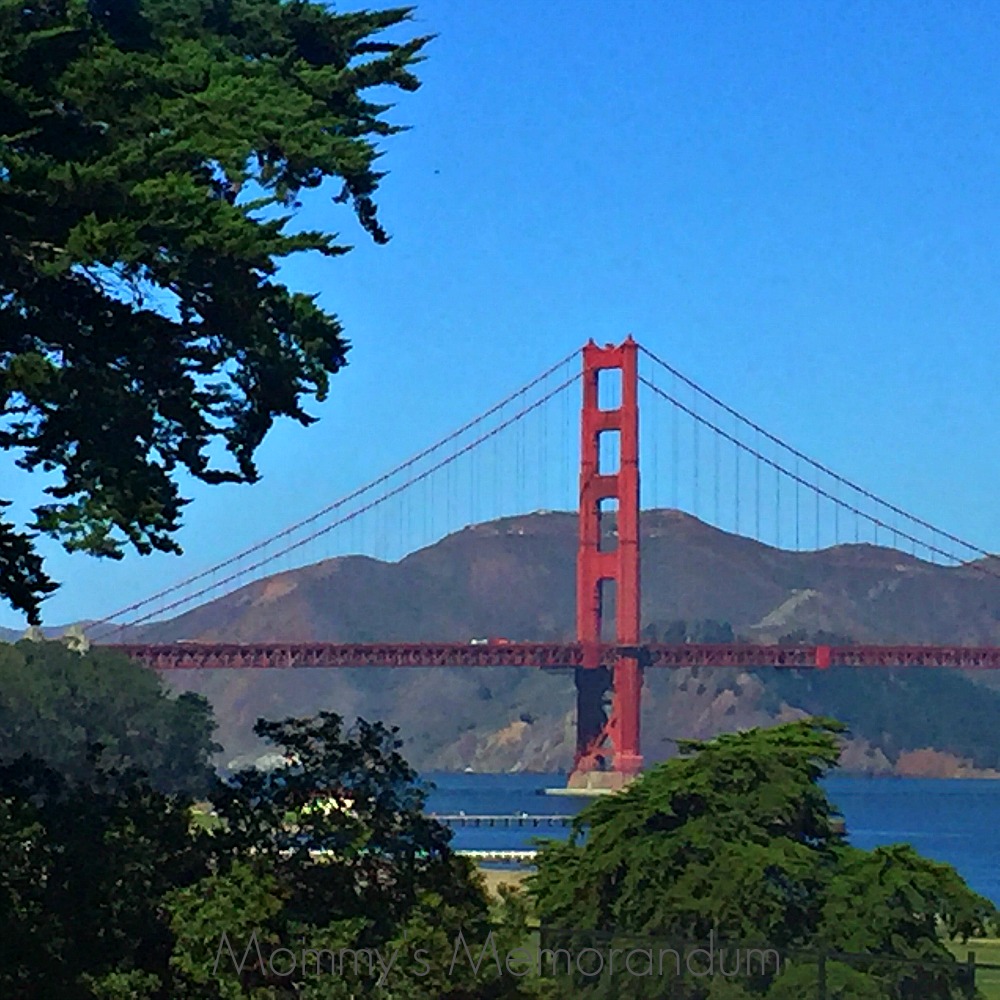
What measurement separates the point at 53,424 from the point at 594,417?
13959 centimetres

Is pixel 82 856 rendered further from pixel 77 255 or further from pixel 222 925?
pixel 77 255

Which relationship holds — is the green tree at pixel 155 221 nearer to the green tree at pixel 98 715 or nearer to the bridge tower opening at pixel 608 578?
the green tree at pixel 98 715

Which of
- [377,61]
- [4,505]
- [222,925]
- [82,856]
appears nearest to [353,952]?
[222,925]

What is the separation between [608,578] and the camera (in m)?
158

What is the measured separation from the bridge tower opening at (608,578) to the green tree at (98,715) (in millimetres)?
25849

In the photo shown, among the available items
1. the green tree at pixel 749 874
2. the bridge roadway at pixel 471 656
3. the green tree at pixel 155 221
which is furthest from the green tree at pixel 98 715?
the green tree at pixel 155 221

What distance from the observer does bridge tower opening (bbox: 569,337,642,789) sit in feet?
493

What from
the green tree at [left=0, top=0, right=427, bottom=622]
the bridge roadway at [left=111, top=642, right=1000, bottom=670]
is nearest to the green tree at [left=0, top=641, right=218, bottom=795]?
the bridge roadway at [left=111, top=642, right=1000, bottom=670]

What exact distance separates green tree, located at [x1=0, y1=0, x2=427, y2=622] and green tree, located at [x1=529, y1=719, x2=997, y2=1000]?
12.4 meters

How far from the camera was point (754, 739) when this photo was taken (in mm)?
36469

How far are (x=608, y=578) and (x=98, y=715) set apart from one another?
4432 centimetres

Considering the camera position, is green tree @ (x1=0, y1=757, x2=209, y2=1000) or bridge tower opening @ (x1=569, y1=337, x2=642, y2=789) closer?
green tree @ (x1=0, y1=757, x2=209, y2=1000)

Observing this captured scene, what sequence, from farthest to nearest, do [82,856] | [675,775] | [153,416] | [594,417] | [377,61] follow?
[594,417], [675,775], [377,61], [153,416], [82,856]

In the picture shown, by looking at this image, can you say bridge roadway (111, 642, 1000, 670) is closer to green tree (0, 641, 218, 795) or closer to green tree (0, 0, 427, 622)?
green tree (0, 641, 218, 795)
